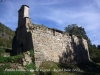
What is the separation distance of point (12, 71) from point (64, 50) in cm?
967

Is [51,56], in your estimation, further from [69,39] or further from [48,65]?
[69,39]

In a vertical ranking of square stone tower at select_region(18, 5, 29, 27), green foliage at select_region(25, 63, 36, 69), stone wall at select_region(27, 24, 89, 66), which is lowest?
green foliage at select_region(25, 63, 36, 69)

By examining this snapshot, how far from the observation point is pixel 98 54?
36.3 meters

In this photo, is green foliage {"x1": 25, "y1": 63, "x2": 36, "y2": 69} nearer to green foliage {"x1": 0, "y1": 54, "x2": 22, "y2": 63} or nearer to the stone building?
the stone building

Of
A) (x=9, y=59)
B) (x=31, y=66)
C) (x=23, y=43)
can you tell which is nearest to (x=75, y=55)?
(x=23, y=43)

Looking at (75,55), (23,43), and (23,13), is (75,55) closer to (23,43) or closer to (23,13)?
(23,43)

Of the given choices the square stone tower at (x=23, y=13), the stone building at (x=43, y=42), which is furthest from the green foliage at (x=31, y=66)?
the square stone tower at (x=23, y=13)

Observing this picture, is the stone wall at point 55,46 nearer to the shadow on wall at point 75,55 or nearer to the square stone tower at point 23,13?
the shadow on wall at point 75,55

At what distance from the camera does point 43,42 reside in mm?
18234

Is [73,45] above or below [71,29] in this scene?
below

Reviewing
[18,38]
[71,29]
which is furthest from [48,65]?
[71,29]

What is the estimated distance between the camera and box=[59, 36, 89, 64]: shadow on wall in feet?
68.1

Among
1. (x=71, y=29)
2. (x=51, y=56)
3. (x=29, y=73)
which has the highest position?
(x=71, y=29)

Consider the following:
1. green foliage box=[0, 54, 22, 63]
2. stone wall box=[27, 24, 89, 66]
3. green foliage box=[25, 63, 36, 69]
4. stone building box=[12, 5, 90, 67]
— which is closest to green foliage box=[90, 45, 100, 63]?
stone wall box=[27, 24, 89, 66]
